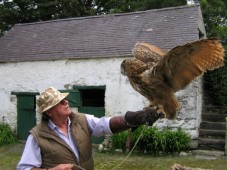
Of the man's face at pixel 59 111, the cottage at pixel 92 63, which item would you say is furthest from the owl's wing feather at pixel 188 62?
the cottage at pixel 92 63

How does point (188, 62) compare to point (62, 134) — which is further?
point (188, 62)

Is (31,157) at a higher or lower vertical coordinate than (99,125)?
lower

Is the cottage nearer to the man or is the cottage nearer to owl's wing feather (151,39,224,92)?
owl's wing feather (151,39,224,92)

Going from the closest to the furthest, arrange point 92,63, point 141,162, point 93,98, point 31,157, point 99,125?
1. point 31,157
2. point 99,125
3. point 141,162
4. point 92,63
5. point 93,98

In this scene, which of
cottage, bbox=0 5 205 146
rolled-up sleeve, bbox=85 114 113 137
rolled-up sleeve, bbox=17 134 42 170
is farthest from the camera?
cottage, bbox=0 5 205 146

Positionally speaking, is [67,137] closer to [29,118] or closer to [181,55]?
[181,55]

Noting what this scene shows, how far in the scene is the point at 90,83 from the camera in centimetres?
1116

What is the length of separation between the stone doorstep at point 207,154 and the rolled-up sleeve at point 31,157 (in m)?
6.98

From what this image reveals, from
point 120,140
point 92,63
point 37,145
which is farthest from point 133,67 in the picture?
point 92,63

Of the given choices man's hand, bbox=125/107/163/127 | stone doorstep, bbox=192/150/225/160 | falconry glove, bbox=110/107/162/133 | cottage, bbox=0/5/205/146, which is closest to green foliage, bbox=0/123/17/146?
cottage, bbox=0/5/205/146

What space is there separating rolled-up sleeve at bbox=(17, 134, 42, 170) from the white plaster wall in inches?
288

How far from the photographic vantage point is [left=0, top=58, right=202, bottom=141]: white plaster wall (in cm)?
994

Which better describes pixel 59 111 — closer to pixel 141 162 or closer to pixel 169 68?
pixel 169 68

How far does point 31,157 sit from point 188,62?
1604 millimetres
